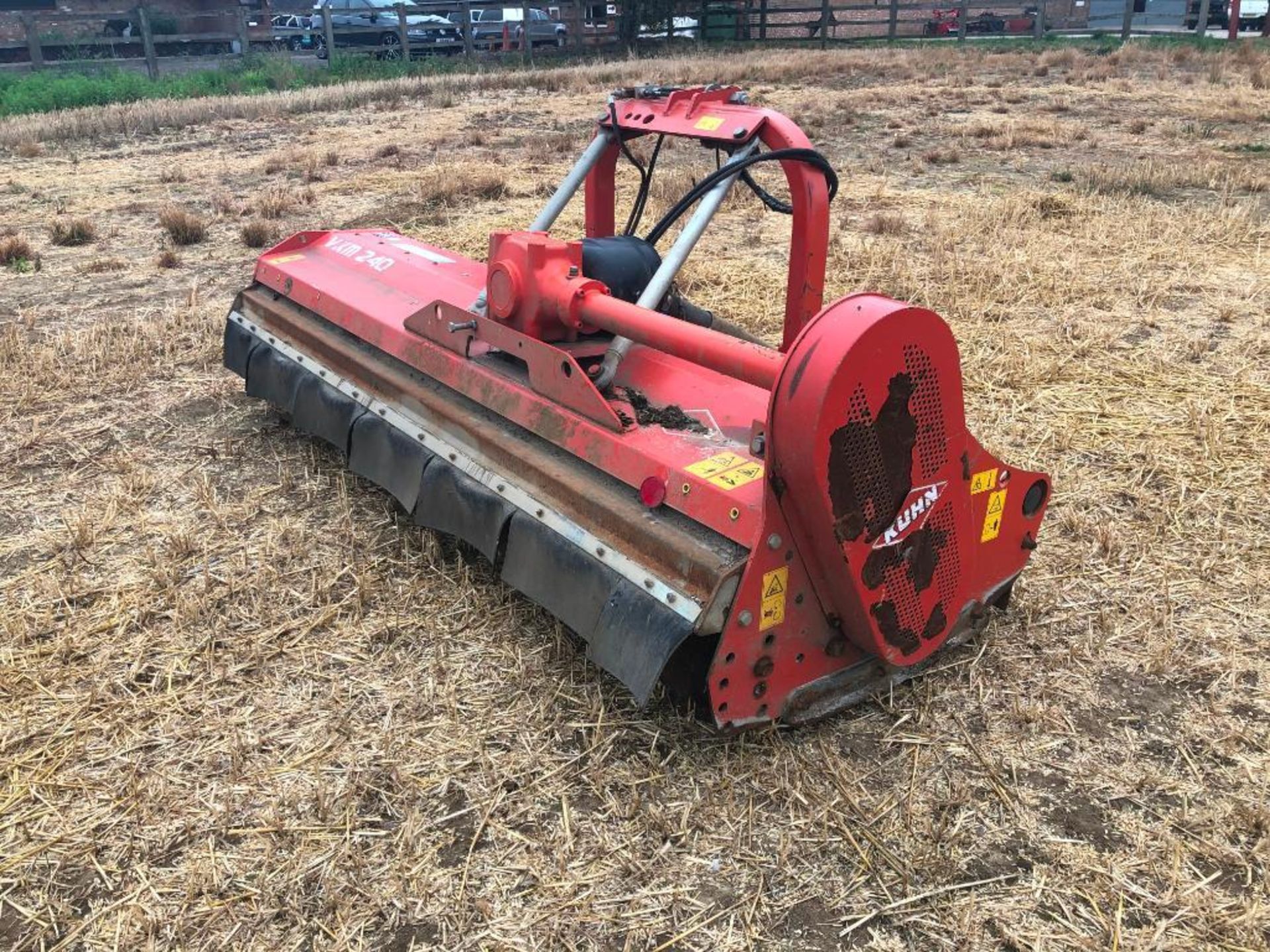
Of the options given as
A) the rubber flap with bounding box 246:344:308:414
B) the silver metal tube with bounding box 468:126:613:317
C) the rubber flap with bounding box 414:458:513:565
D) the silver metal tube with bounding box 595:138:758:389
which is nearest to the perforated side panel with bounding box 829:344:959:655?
the silver metal tube with bounding box 595:138:758:389

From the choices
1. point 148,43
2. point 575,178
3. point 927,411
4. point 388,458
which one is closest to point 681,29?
point 148,43

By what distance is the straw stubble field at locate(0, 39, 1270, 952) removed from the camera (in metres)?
2.43

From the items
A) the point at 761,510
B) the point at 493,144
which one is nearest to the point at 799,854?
the point at 761,510

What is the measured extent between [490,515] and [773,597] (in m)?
1.07

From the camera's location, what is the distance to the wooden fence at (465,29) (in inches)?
850

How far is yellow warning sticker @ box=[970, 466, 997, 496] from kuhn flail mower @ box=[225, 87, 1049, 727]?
11 mm

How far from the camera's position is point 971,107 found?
556 inches

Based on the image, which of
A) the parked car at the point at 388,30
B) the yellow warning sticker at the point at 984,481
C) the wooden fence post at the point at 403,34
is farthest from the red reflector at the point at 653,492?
the parked car at the point at 388,30

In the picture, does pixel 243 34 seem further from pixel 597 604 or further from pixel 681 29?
pixel 597 604

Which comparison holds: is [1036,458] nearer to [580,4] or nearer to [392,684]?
[392,684]

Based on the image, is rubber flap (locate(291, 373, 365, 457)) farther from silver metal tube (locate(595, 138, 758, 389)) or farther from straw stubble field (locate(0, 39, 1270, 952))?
silver metal tube (locate(595, 138, 758, 389))

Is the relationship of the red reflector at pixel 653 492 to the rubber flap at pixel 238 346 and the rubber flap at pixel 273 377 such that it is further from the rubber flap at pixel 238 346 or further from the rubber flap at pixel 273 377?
the rubber flap at pixel 238 346

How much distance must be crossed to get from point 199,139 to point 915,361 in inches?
517

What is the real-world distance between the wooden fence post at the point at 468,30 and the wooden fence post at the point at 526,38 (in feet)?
3.70
